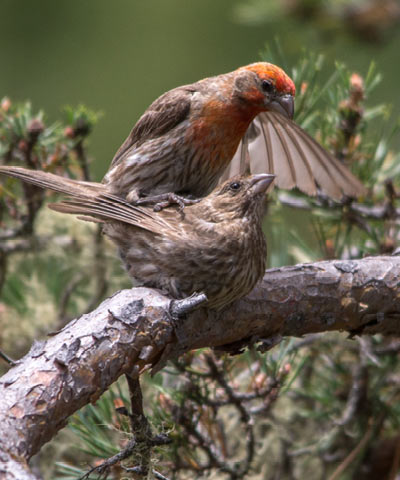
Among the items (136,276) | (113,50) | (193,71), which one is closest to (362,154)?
(136,276)

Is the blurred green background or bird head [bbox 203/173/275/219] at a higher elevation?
the blurred green background

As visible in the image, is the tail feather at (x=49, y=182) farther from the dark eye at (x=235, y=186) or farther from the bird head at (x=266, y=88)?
the bird head at (x=266, y=88)

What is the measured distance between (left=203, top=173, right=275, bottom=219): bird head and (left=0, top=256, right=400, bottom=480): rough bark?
24 cm

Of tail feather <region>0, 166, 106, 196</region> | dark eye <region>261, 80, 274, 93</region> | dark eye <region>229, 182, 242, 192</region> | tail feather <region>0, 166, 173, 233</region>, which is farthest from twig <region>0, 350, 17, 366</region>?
dark eye <region>261, 80, 274, 93</region>

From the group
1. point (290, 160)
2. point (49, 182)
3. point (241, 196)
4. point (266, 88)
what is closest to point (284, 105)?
point (266, 88)

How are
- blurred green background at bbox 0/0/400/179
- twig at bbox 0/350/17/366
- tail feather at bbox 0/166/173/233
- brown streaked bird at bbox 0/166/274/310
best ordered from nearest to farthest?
1. twig at bbox 0/350/17/366
2. brown streaked bird at bbox 0/166/274/310
3. tail feather at bbox 0/166/173/233
4. blurred green background at bbox 0/0/400/179

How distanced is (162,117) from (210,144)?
0.23 metres

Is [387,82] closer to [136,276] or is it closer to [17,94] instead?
[17,94]

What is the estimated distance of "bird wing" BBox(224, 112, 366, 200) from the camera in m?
3.16

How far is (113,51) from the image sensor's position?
8984 millimetres

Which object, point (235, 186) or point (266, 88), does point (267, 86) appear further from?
point (235, 186)

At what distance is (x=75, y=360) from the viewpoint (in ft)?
6.77

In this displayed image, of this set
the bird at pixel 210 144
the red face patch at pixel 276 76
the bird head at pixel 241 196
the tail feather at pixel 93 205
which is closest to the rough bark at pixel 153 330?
the bird head at pixel 241 196

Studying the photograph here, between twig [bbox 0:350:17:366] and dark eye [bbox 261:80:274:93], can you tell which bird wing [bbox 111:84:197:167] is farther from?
twig [bbox 0:350:17:366]
